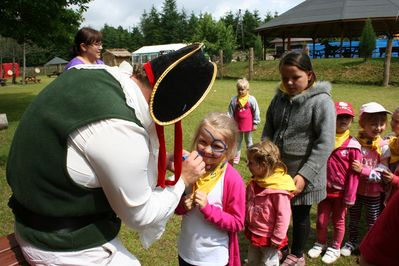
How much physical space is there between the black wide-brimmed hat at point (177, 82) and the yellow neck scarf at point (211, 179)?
0.84 m

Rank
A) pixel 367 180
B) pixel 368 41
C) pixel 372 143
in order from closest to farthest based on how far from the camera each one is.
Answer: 1. pixel 367 180
2. pixel 372 143
3. pixel 368 41

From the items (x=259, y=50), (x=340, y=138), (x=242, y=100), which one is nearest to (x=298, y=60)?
(x=340, y=138)

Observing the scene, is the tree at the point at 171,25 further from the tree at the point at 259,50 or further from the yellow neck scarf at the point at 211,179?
the yellow neck scarf at the point at 211,179

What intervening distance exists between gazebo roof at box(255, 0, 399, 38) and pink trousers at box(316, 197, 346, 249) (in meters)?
23.3

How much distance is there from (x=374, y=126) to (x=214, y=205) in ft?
6.22

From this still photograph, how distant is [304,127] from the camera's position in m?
2.91

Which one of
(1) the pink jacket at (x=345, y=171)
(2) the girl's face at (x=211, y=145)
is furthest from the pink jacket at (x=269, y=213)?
(1) the pink jacket at (x=345, y=171)

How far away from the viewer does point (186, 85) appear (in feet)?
4.97

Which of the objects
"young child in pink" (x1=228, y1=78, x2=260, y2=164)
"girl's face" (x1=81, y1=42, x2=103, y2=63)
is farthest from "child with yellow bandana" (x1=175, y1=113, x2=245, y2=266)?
"young child in pink" (x1=228, y1=78, x2=260, y2=164)

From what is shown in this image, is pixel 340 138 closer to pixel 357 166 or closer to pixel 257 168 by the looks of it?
pixel 357 166

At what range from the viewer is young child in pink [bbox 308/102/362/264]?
10.7 ft

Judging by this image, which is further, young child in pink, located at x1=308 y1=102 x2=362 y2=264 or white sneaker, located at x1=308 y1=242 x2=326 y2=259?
white sneaker, located at x1=308 y1=242 x2=326 y2=259

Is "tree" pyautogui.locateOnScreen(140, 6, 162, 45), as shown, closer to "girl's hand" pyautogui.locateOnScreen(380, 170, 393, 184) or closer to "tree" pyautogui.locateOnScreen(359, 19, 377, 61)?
"tree" pyautogui.locateOnScreen(359, 19, 377, 61)

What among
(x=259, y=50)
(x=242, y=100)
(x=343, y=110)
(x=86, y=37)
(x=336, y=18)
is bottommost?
(x=343, y=110)
